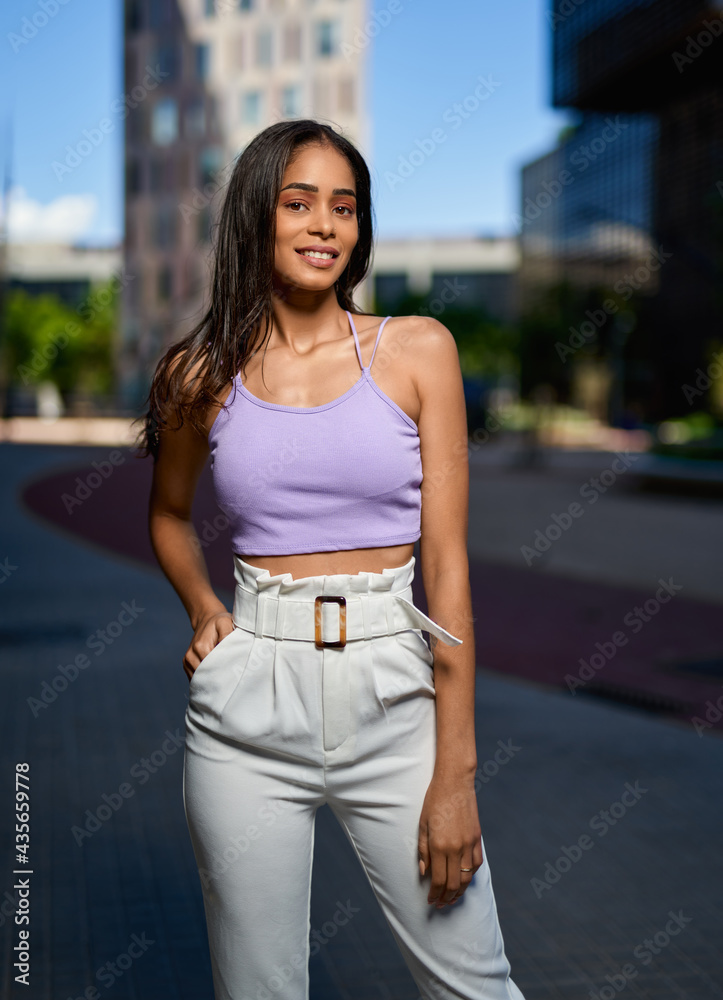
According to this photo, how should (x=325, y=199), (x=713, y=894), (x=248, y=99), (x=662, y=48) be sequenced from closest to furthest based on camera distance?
(x=325, y=199) < (x=713, y=894) < (x=662, y=48) < (x=248, y=99)

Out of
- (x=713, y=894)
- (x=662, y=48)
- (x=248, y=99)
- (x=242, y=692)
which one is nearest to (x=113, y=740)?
(x=713, y=894)

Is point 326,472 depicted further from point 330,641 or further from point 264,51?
point 264,51

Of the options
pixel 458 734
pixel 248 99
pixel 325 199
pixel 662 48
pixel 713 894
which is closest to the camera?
pixel 458 734

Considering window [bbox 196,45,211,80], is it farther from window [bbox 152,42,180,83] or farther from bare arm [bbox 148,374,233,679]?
bare arm [bbox 148,374,233,679]

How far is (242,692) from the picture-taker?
1768mm

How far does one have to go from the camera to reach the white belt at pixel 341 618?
174 cm

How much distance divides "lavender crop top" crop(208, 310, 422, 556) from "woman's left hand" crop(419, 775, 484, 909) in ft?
1.29

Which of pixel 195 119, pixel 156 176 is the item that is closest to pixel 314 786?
pixel 195 119

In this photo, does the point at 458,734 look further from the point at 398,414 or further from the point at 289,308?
the point at 289,308

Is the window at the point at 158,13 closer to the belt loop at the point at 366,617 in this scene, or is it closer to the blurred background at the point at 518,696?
the blurred background at the point at 518,696

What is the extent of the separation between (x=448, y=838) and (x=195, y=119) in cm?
6975

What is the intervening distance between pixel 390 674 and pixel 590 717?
4416mm

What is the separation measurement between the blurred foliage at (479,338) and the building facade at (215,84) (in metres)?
11.4

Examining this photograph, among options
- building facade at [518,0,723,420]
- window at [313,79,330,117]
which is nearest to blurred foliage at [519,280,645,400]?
building facade at [518,0,723,420]
